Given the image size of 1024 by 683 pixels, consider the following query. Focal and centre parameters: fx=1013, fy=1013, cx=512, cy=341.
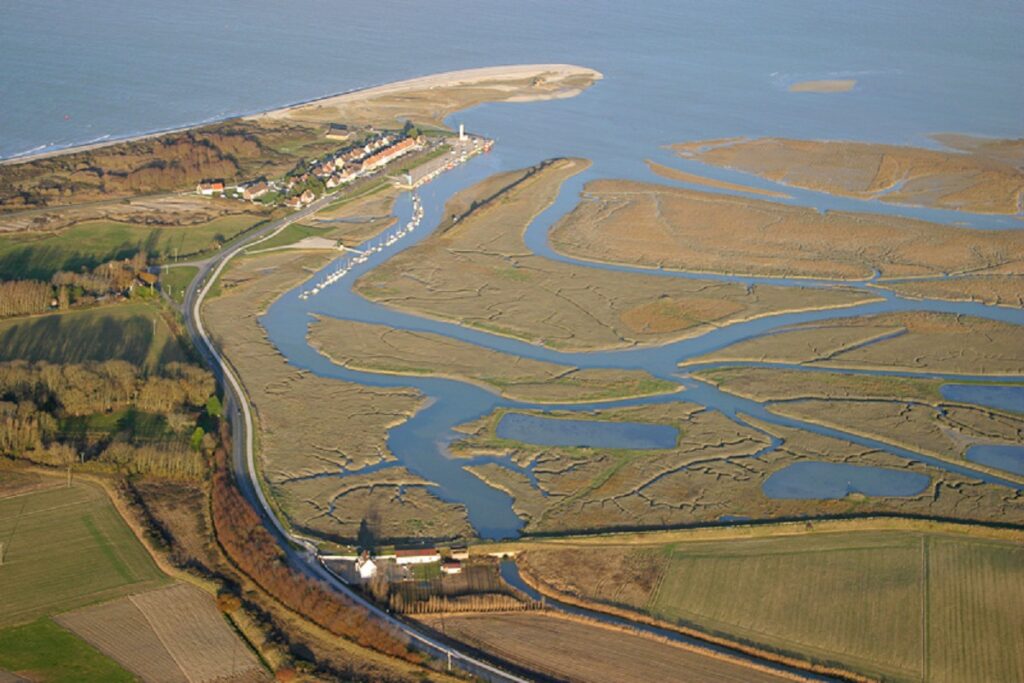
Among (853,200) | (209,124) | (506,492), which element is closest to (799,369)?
(506,492)

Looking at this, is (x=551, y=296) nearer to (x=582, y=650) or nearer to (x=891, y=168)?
(x=582, y=650)

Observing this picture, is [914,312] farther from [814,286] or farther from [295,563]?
[295,563]

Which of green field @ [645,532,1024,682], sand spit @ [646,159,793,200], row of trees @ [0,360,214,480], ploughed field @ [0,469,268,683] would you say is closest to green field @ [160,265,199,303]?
row of trees @ [0,360,214,480]

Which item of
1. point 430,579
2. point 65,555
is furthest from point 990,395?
point 65,555

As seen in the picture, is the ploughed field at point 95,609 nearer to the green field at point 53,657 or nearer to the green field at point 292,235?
the green field at point 53,657

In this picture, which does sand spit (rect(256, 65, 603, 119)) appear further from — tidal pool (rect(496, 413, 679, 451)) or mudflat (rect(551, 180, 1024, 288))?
tidal pool (rect(496, 413, 679, 451))

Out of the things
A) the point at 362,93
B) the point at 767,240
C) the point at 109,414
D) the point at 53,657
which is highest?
the point at 362,93
